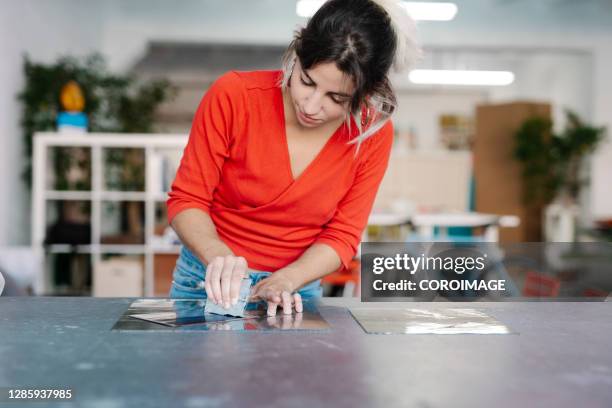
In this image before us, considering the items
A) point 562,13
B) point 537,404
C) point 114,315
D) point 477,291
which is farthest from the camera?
point 562,13

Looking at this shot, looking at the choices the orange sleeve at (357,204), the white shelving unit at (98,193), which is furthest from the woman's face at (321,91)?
the white shelving unit at (98,193)

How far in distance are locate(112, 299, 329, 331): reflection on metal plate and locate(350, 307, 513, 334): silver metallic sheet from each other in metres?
0.09

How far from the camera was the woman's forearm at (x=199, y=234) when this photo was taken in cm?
133

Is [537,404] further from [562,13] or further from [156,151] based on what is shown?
[562,13]

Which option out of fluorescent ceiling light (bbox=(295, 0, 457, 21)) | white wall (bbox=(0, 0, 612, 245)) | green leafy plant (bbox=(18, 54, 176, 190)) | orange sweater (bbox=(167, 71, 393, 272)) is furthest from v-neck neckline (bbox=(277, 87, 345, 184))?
white wall (bbox=(0, 0, 612, 245))

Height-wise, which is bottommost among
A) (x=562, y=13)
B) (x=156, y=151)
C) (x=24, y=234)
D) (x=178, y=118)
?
(x=24, y=234)

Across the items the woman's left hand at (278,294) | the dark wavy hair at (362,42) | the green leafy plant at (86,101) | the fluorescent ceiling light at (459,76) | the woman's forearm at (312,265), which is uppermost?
the fluorescent ceiling light at (459,76)

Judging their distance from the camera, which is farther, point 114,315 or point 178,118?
point 178,118

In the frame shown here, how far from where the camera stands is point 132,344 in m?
0.91

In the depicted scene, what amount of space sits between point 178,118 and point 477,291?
41.6ft

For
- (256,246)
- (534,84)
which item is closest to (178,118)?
(534,84)

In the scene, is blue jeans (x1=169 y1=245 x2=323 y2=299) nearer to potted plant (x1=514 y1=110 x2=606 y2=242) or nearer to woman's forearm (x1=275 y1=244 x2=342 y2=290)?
woman's forearm (x1=275 y1=244 x2=342 y2=290)

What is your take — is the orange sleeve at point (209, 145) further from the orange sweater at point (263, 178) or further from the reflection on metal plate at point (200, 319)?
the reflection on metal plate at point (200, 319)

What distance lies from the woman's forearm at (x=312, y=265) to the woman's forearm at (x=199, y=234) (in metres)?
0.14
